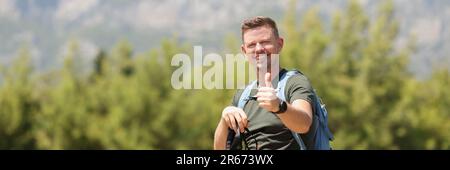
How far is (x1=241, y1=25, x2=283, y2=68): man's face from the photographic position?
2369mm

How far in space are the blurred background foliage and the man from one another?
25560 millimetres

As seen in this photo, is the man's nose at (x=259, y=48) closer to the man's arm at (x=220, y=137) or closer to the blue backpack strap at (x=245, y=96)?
the blue backpack strap at (x=245, y=96)

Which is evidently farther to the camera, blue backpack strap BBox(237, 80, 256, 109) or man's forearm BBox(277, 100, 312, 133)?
blue backpack strap BBox(237, 80, 256, 109)

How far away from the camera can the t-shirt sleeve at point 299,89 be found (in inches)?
90.7

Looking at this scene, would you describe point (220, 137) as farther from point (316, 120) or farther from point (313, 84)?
point (313, 84)

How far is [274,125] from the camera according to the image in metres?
2.35

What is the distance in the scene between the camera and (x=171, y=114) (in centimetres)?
3039

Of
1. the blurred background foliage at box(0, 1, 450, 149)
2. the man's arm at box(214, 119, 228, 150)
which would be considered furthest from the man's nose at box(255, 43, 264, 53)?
the blurred background foliage at box(0, 1, 450, 149)

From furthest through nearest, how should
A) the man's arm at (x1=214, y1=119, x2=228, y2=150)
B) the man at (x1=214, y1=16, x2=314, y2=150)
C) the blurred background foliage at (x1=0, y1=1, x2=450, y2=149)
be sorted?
the blurred background foliage at (x1=0, y1=1, x2=450, y2=149)
the man's arm at (x1=214, y1=119, x2=228, y2=150)
the man at (x1=214, y1=16, x2=314, y2=150)

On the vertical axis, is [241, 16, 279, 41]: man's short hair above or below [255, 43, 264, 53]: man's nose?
above

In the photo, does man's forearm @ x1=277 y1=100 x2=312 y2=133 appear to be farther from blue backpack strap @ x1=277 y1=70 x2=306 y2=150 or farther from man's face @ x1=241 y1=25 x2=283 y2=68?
man's face @ x1=241 y1=25 x2=283 y2=68

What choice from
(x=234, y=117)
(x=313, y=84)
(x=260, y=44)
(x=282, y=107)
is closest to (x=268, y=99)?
(x=282, y=107)

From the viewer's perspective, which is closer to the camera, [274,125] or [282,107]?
[282,107]

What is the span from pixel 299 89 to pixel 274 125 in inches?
4.8
